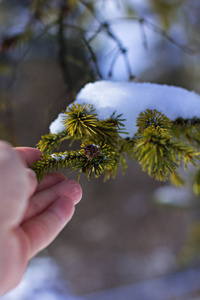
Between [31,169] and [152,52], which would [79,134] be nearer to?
[31,169]

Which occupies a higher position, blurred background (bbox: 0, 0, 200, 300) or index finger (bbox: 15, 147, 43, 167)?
index finger (bbox: 15, 147, 43, 167)

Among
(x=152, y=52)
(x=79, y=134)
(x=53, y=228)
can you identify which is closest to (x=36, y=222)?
(x=53, y=228)

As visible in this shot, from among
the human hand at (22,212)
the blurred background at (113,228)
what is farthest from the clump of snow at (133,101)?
the blurred background at (113,228)

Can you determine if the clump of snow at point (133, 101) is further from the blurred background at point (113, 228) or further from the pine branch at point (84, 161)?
the blurred background at point (113, 228)

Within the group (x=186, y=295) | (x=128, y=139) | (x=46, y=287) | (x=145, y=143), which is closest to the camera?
(x=145, y=143)

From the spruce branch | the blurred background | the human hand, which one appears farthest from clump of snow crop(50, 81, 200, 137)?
the blurred background

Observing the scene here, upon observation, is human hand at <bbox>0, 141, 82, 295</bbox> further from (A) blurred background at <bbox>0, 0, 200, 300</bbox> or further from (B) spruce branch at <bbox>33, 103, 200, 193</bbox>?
(A) blurred background at <bbox>0, 0, 200, 300</bbox>

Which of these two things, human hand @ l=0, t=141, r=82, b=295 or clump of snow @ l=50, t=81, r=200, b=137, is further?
clump of snow @ l=50, t=81, r=200, b=137
